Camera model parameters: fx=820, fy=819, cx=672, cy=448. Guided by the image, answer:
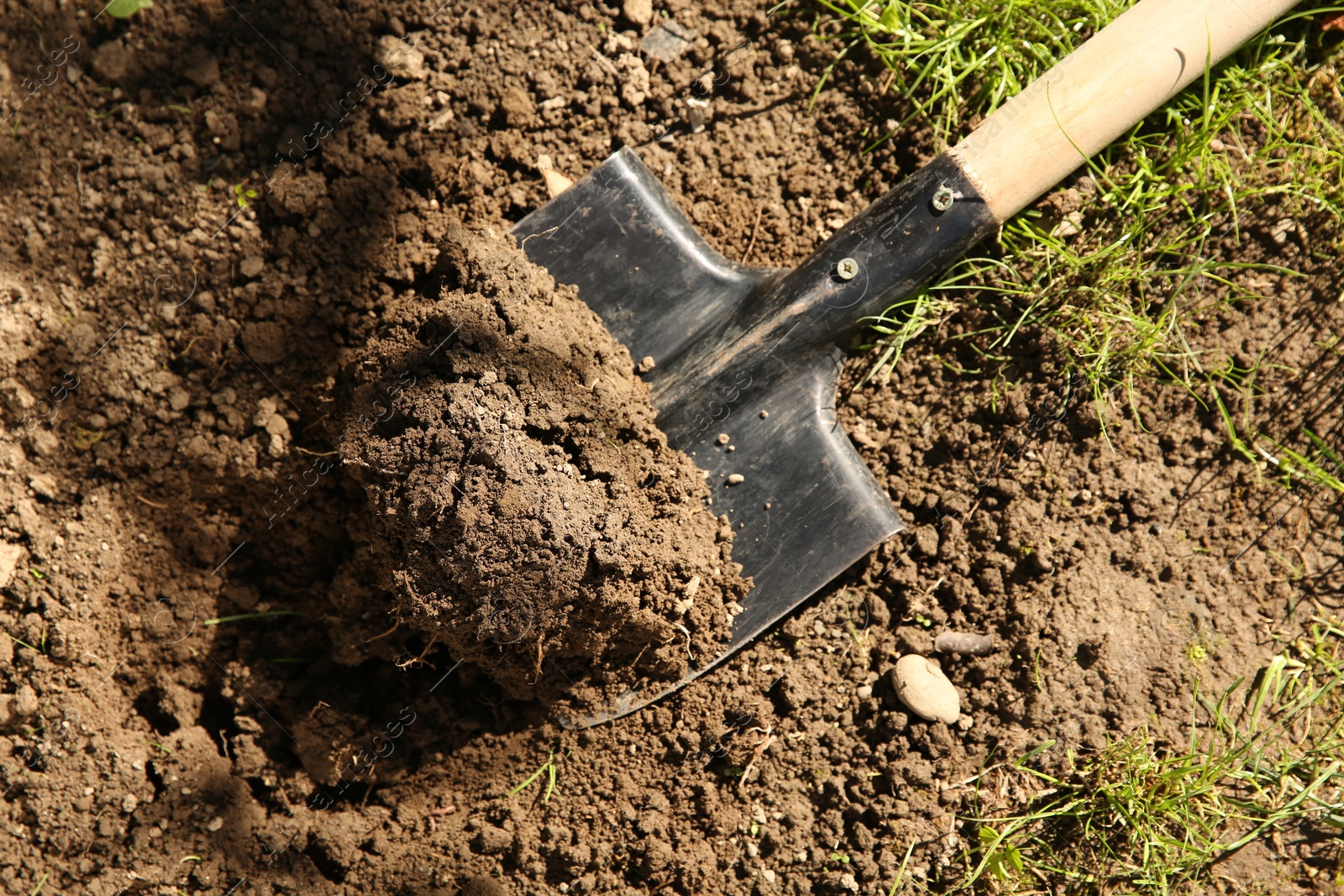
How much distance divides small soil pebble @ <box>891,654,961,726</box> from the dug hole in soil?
0.04 m

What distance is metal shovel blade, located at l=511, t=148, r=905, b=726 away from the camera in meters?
1.92

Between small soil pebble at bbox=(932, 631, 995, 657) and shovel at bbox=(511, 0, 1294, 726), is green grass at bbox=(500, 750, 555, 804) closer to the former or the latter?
shovel at bbox=(511, 0, 1294, 726)

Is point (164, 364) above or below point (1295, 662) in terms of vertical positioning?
above

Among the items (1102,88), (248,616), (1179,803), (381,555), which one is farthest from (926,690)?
(248,616)

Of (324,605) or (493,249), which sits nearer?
(493,249)

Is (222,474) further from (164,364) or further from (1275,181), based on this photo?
(1275,181)

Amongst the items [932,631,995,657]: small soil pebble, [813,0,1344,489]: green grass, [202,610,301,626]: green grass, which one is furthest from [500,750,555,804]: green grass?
[813,0,1344,489]: green grass

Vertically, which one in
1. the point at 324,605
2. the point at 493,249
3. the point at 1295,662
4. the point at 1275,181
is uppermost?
the point at 493,249

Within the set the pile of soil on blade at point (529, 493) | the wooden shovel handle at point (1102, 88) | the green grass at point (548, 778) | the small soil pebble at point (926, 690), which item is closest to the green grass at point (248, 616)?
the pile of soil on blade at point (529, 493)

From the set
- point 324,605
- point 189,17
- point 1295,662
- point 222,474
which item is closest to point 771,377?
point 324,605

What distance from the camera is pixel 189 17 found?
6.76ft

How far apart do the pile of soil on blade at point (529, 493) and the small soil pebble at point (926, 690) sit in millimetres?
445

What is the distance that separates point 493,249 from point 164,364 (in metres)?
0.88

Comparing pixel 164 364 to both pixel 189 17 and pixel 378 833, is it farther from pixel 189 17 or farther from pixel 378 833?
pixel 378 833
